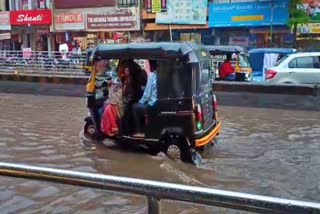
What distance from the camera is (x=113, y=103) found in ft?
26.3

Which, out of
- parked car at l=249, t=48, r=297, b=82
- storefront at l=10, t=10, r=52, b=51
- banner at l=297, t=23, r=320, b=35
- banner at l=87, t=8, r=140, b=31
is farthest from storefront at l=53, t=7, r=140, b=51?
parked car at l=249, t=48, r=297, b=82

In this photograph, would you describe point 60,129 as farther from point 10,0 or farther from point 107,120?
point 10,0

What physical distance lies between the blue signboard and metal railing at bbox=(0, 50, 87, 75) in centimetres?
864

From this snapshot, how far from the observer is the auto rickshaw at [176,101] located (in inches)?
286

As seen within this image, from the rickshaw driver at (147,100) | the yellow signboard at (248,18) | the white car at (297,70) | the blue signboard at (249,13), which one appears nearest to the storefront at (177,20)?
the blue signboard at (249,13)

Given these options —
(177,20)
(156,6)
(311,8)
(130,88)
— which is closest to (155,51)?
(130,88)

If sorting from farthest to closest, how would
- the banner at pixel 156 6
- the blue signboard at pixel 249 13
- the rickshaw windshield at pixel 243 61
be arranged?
the banner at pixel 156 6
the blue signboard at pixel 249 13
the rickshaw windshield at pixel 243 61

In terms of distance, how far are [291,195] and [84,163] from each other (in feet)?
10.6

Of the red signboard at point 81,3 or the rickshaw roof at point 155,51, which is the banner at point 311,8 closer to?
the red signboard at point 81,3

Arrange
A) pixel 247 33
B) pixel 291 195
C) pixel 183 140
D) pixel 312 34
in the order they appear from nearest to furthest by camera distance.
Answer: pixel 291 195, pixel 183 140, pixel 312 34, pixel 247 33

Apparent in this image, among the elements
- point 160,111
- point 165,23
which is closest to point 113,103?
point 160,111

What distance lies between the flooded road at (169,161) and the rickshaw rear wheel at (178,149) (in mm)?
138

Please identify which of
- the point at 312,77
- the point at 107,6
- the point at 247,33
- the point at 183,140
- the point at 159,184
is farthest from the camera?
the point at 107,6

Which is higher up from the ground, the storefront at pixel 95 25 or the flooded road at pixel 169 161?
the storefront at pixel 95 25
